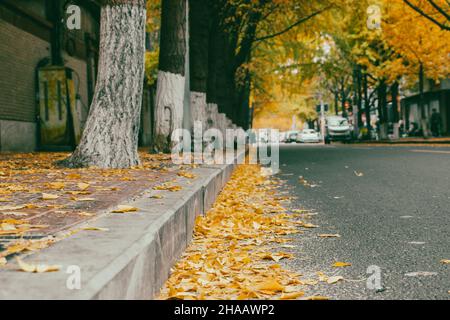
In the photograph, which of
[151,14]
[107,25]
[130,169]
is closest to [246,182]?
[130,169]

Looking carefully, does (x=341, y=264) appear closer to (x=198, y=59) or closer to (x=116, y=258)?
(x=116, y=258)

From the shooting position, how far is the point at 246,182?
11.2m

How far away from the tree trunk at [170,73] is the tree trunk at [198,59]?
2.17m

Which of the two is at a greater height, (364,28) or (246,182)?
(364,28)

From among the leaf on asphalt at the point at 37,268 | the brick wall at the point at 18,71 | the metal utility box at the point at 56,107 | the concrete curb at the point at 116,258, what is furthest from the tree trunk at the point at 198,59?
the leaf on asphalt at the point at 37,268

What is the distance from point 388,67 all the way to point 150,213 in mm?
34698

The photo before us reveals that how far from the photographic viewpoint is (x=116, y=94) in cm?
894

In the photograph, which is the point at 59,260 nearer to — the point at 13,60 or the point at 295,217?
the point at 295,217

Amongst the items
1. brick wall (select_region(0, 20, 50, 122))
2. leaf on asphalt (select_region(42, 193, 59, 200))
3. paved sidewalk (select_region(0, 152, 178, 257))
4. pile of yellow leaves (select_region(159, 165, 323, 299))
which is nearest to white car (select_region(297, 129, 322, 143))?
brick wall (select_region(0, 20, 50, 122))

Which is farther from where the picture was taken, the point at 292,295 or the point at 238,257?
the point at 238,257

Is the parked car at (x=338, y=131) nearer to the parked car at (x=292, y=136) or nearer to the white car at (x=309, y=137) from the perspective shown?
the white car at (x=309, y=137)

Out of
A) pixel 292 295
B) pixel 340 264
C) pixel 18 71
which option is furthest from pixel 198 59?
pixel 292 295

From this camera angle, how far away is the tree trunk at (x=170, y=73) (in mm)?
13578

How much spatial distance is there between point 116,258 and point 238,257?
75.8 inches
